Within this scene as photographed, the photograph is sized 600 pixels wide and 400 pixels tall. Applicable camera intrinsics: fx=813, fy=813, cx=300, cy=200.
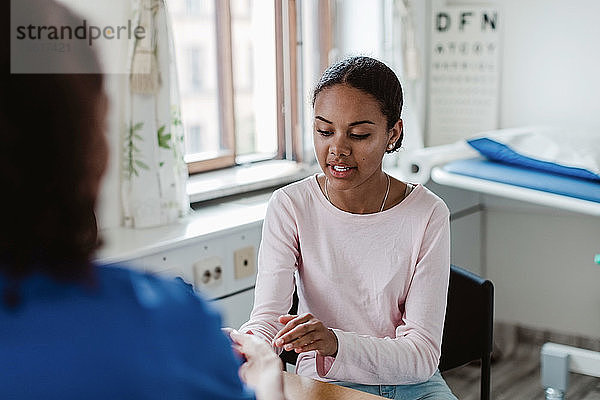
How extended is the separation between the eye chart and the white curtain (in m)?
1.32

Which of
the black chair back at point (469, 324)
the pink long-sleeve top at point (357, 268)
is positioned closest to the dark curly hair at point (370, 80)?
the pink long-sleeve top at point (357, 268)

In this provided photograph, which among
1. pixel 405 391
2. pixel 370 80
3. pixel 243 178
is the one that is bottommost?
pixel 405 391

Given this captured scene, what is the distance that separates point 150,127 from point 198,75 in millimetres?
526

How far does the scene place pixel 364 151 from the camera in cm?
153

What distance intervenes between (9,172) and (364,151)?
1.06 meters

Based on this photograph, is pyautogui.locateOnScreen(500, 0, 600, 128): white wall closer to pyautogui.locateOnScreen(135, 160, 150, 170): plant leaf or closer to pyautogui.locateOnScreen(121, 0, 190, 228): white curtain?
pyautogui.locateOnScreen(121, 0, 190, 228): white curtain

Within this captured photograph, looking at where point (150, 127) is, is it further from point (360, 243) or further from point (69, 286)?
point (69, 286)

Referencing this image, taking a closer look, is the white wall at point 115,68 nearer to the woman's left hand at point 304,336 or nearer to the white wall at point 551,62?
the woman's left hand at point 304,336

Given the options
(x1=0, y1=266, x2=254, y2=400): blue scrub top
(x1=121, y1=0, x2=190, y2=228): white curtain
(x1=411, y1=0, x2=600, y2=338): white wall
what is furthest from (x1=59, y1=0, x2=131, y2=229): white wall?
(x1=0, y1=266, x2=254, y2=400): blue scrub top

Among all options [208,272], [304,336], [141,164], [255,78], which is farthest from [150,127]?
[304,336]

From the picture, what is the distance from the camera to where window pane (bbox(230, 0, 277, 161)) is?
105 inches

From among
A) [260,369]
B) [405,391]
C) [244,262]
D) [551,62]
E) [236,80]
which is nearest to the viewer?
[260,369]

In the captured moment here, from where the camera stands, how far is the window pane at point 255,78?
105 inches

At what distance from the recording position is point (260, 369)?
92 centimetres
